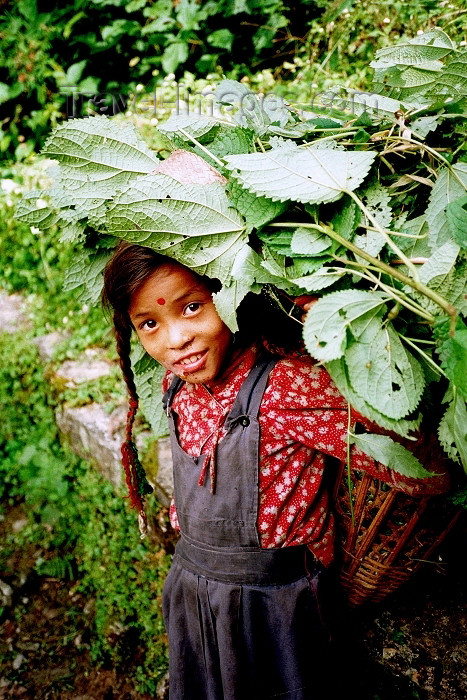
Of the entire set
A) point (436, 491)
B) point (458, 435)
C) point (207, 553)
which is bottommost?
point (207, 553)

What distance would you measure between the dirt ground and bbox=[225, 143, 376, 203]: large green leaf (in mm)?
1030

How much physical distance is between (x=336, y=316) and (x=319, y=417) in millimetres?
454

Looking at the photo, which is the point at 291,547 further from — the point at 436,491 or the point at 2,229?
the point at 2,229

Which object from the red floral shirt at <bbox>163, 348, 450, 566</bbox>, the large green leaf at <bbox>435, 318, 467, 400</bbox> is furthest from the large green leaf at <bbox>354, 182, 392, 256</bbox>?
the red floral shirt at <bbox>163, 348, 450, 566</bbox>

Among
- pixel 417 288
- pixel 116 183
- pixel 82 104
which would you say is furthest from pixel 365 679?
pixel 82 104

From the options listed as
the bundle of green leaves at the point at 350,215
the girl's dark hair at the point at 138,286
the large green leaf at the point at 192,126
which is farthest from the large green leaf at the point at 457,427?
the large green leaf at the point at 192,126

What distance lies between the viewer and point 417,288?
87cm

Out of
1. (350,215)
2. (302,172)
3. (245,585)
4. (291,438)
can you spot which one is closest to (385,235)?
(350,215)

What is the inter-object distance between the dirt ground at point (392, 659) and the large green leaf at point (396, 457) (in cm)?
56

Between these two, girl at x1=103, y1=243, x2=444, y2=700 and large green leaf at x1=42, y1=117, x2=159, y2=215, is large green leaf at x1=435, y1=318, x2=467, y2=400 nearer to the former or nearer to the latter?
girl at x1=103, y1=243, x2=444, y2=700

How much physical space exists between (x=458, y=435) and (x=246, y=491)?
26.9 inches

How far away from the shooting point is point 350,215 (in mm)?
1010

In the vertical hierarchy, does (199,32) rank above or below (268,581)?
above

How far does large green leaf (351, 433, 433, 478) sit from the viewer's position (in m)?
1.01
